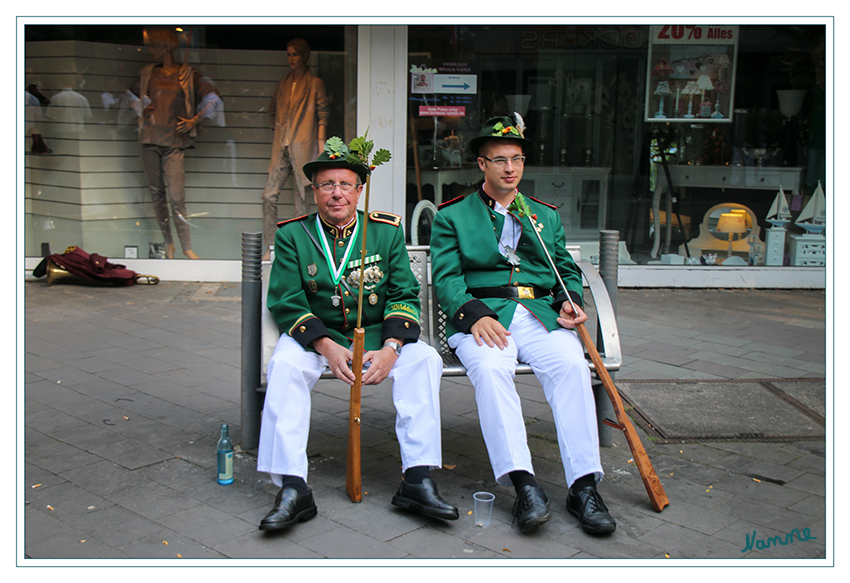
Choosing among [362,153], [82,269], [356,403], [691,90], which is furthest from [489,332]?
[691,90]

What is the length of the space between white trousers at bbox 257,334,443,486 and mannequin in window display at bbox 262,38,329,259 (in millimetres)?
5234

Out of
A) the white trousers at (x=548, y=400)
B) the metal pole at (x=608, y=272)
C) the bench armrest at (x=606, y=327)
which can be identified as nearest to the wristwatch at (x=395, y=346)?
the white trousers at (x=548, y=400)

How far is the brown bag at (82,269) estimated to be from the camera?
8.04 metres

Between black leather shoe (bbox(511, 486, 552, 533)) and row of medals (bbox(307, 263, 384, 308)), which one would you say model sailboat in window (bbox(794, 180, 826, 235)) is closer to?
row of medals (bbox(307, 263, 384, 308))

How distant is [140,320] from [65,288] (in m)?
1.70

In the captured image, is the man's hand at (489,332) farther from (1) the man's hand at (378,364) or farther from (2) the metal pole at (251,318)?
(2) the metal pole at (251,318)

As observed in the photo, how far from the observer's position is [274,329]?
368cm

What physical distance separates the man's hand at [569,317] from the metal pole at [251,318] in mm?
1446

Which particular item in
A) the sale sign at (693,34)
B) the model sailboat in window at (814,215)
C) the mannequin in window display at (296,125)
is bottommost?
the model sailboat in window at (814,215)

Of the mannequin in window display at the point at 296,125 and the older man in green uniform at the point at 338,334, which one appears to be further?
the mannequin in window display at the point at 296,125

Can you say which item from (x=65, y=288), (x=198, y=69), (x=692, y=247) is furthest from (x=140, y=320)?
(x=692, y=247)

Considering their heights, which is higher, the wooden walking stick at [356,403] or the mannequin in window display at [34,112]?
the mannequin in window display at [34,112]

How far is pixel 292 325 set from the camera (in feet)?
11.7
